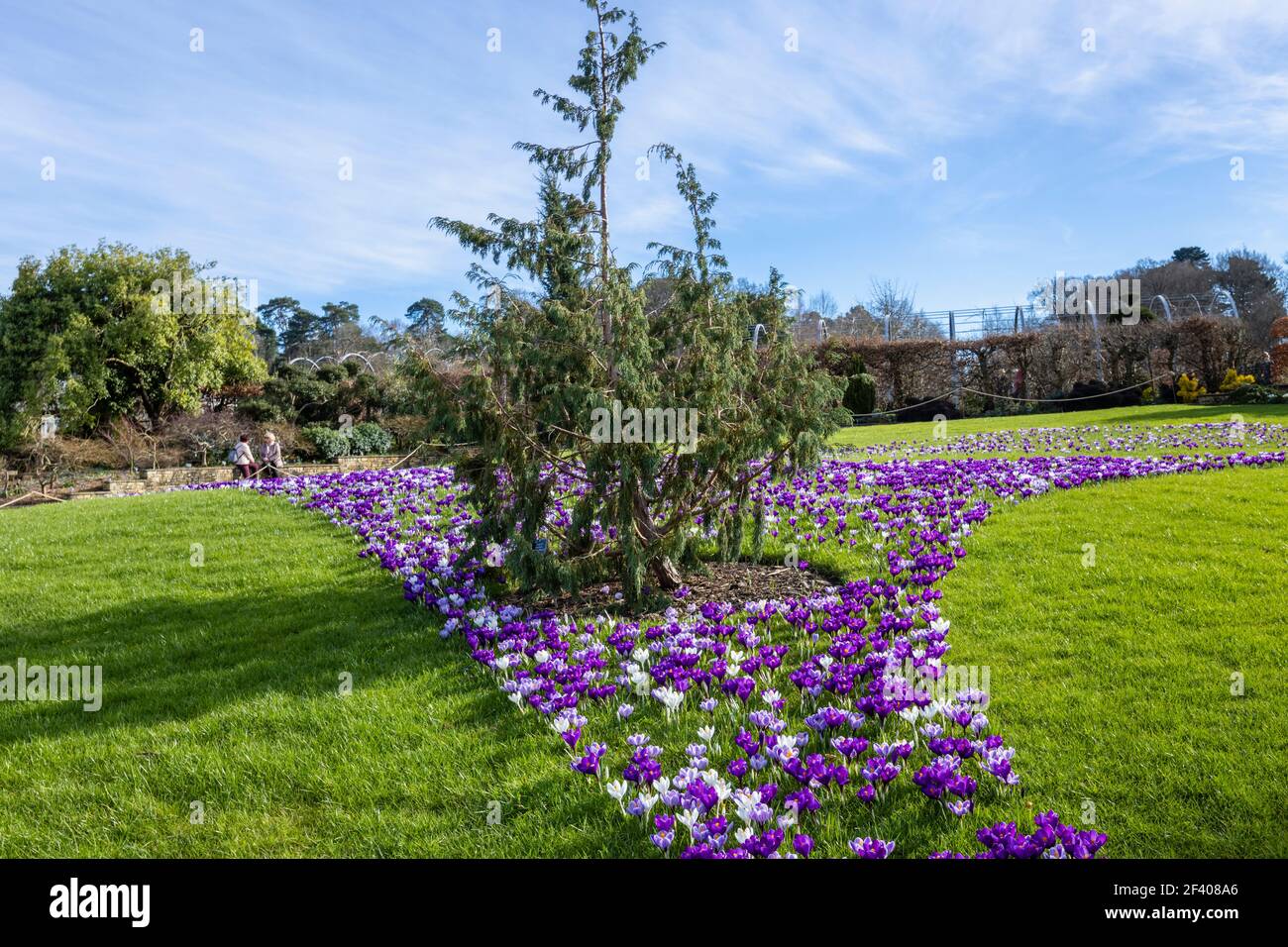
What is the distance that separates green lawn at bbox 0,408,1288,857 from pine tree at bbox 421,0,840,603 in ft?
3.70

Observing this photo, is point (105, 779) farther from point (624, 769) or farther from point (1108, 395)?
point (1108, 395)

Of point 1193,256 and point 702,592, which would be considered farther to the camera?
point 1193,256

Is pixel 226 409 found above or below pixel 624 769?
above

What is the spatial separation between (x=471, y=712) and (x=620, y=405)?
207cm

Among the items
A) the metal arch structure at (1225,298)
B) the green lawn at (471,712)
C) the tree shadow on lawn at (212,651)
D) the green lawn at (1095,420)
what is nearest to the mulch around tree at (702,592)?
the green lawn at (471,712)

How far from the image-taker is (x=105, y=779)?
384 centimetres

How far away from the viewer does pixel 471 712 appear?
14.1 feet

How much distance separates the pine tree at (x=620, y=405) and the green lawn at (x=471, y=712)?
113 cm

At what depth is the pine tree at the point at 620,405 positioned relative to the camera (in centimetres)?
523

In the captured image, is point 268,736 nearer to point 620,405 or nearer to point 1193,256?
point 620,405

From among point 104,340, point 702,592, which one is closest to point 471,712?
point 702,592

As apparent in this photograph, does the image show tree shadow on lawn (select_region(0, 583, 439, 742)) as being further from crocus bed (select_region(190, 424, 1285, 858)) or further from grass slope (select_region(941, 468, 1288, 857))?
grass slope (select_region(941, 468, 1288, 857))
